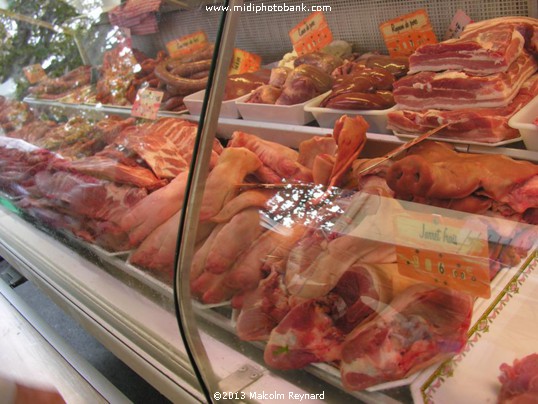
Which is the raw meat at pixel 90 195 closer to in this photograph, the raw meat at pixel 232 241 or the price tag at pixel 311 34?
the raw meat at pixel 232 241

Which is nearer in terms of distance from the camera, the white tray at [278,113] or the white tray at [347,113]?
the white tray at [347,113]

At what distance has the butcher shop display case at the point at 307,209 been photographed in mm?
986

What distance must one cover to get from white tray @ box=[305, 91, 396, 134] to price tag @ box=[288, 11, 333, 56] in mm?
601

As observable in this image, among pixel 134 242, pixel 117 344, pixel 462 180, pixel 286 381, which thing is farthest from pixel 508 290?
pixel 134 242

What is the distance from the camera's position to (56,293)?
6.40 feet

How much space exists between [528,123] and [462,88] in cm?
33

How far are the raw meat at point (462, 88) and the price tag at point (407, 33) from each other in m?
0.49

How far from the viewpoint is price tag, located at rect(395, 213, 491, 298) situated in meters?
0.91

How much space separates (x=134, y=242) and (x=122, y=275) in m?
0.14

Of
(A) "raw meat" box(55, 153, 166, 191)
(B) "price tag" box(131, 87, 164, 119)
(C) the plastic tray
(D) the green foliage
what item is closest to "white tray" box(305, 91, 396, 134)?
(C) the plastic tray

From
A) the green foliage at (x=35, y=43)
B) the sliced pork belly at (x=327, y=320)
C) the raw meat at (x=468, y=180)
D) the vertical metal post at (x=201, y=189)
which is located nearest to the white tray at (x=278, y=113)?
the raw meat at (x=468, y=180)

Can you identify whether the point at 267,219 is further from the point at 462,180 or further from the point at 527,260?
the point at 527,260

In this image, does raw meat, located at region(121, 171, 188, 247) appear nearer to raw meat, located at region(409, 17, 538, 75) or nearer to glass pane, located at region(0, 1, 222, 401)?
glass pane, located at region(0, 1, 222, 401)

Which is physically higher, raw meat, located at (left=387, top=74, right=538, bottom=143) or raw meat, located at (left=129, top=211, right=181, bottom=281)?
raw meat, located at (left=387, top=74, right=538, bottom=143)
